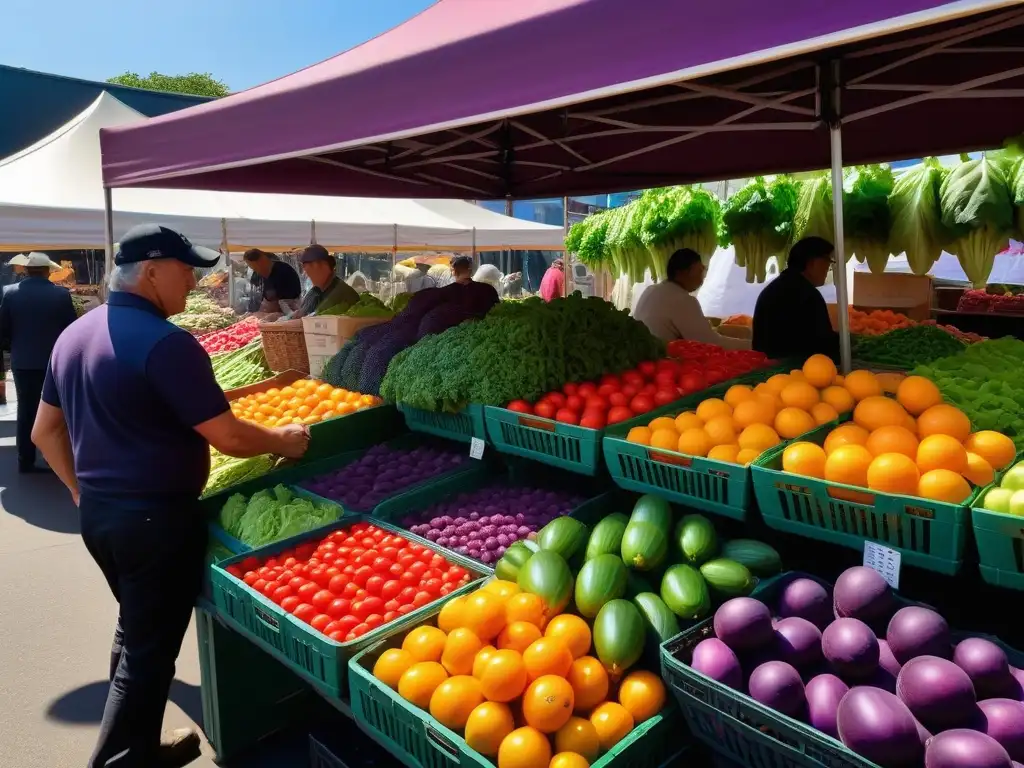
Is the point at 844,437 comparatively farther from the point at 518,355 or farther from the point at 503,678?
the point at 518,355

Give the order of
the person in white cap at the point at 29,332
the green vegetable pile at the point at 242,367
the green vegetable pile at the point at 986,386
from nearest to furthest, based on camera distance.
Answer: the green vegetable pile at the point at 986,386 → the green vegetable pile at the point at 242,367 → the person in white cap at the point at 29,332

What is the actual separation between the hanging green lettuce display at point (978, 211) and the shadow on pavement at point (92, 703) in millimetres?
5035

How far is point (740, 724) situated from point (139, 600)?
83.1 inches

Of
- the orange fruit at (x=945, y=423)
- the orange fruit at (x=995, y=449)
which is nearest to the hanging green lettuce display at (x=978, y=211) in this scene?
the orange fruit at (x=945, y=423)

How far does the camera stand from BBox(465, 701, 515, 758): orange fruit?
1.61 metres

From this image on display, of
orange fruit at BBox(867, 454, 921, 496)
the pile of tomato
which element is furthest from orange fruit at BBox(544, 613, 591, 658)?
orange fruit at BBox(867, 454, 921, 496)

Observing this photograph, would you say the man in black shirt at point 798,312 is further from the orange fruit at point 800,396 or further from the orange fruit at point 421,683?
the orange fruit at point 421,683

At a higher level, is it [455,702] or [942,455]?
[942,455]

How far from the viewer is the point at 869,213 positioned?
190 inches

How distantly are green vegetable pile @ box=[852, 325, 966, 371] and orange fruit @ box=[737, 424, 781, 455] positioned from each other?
1598 mm

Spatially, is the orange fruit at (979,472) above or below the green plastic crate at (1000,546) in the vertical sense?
above

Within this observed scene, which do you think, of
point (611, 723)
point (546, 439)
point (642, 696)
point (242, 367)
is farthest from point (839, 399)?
point (242, 367)

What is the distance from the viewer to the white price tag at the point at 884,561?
168cm

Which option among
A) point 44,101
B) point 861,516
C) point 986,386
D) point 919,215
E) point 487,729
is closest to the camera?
point 487,729
